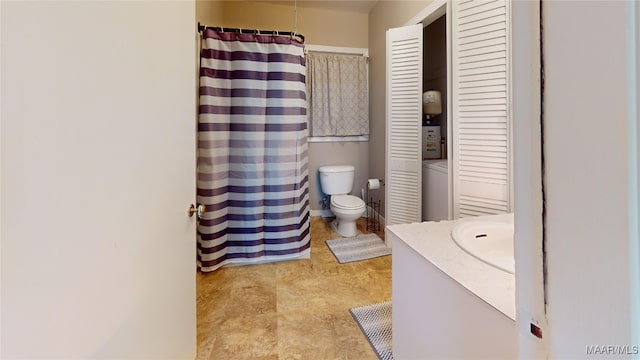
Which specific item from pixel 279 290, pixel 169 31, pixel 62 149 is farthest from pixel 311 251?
pixel 62 149

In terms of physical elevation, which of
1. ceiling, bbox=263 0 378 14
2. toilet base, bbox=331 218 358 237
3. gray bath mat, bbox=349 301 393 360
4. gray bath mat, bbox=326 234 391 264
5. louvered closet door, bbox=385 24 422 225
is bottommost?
gray bath mat, bbox=349 301 393 360

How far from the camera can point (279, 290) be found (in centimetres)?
215

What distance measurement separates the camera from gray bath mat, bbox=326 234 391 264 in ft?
8.93

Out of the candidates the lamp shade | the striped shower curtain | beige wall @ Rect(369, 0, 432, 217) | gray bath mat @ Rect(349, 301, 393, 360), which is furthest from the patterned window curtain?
gray bath mat @ Rect(349, 301, 393, 360)

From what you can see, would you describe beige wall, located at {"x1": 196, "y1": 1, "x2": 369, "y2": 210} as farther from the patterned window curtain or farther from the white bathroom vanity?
the white bathroom vanity

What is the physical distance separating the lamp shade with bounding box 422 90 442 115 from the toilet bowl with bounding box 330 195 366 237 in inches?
46.1

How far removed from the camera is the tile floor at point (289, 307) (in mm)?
1564

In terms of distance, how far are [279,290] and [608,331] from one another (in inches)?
79.0

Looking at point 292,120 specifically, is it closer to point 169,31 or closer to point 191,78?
point 191,78

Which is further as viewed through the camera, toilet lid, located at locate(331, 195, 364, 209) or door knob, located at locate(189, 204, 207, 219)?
toilet lid, located at locate(331, 195, 364, 209)

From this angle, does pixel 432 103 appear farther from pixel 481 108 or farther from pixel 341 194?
pixel 341 194

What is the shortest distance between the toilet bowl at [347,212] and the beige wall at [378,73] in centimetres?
54

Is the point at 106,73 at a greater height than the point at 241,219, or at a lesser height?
greater

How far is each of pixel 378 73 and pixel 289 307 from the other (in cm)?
275
